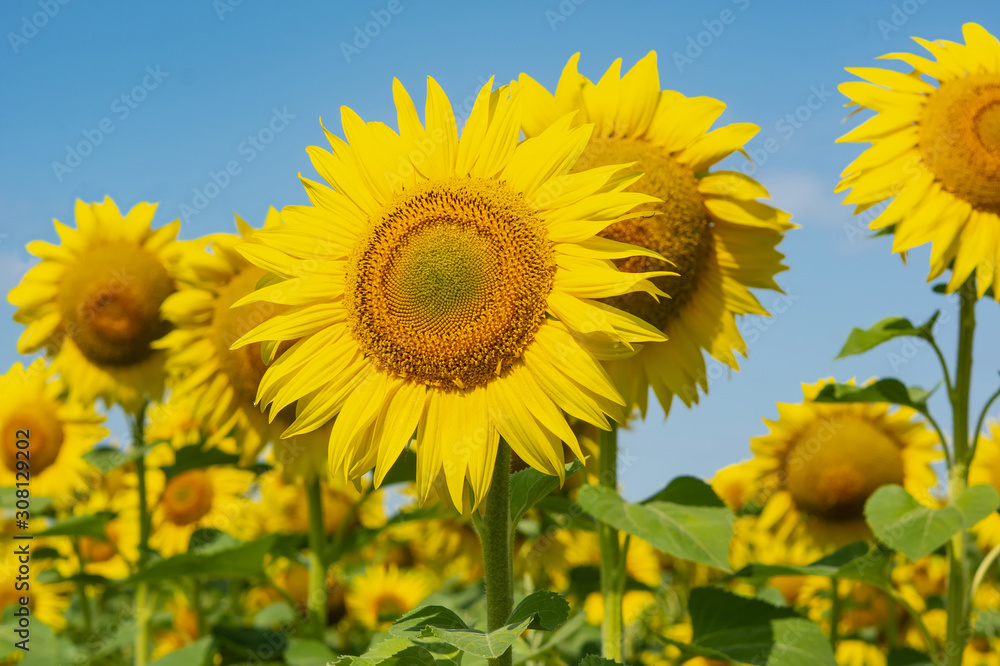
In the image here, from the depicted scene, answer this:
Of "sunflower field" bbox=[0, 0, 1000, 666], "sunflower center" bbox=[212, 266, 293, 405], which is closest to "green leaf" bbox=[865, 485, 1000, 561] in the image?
"sunflower field" bbox=[0, 0, 1000, 666]

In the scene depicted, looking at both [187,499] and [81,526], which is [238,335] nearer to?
[81,526]

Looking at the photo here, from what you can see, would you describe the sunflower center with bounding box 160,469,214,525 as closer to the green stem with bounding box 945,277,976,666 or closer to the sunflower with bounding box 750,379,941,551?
the sunflower with bounding box 750,379,941,551

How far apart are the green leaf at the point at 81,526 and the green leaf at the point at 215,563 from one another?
71cm

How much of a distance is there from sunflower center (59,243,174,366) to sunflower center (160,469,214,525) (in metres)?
1.20

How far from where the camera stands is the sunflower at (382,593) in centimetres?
624

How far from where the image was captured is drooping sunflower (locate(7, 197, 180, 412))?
4.82 metres

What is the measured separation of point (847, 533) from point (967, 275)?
A: 1995mm

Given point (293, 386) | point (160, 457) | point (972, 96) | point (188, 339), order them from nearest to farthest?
point (293, 386), point (972, 96), point (188, 339), point (160, 457)

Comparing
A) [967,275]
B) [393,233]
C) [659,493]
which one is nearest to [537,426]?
[393,233]

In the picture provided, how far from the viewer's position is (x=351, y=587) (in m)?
6.45

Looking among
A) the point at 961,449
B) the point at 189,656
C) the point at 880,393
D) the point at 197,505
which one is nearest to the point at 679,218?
the point at 880,393

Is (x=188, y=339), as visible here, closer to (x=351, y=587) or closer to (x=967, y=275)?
(x=351, y=587)

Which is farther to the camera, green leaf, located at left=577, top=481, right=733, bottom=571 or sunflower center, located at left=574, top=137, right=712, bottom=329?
sunflower center, located at left=574, top=137, right=712, bottom=329

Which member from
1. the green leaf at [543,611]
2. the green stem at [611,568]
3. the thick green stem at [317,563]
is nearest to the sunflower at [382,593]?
the thick green stem at [317,563]
